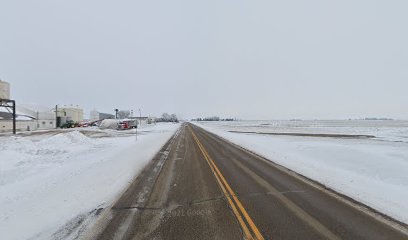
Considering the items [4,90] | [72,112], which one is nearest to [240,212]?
[4,90]

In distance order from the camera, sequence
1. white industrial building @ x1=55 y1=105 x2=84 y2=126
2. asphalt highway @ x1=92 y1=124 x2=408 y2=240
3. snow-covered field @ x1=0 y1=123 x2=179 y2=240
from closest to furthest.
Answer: asphalt highway @ x1=92 y1=124 x2=408 y2=240 < snow-covered field @ x1=0 y1=123 x2=179 y2=240 < white industrial building @ x1=55 y1=105 x2=84 y2=126

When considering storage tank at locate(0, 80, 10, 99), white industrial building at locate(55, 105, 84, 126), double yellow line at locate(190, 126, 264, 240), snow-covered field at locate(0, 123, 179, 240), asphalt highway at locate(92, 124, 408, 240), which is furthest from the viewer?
white industrial building at locate(55, 105, 84, 126)

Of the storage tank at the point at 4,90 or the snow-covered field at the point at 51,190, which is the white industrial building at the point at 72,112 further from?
the snow-covered field at the point at 51,190

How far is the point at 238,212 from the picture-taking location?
612 centimetres

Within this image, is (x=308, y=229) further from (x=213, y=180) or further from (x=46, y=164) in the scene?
(x=46, y=164)

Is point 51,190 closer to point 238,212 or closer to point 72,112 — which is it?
point 238,212

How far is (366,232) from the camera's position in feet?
16.6

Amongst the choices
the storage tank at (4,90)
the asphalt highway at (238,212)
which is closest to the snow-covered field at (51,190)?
the asphalt highway at (238,212)

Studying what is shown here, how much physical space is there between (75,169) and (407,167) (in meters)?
15.7

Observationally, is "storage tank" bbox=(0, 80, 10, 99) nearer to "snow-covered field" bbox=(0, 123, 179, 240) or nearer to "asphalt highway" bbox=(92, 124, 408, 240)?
"snow-covered field" bbox=(0, 123, 179, 240)

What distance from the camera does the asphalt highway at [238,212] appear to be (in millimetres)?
5031

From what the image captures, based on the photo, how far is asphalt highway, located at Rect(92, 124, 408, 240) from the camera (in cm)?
503

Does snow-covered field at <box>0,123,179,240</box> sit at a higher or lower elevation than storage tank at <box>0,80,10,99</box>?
lower

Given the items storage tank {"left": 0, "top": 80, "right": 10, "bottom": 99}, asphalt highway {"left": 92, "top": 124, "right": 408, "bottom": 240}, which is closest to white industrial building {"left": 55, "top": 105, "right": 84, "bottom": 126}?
storage tank {"left": 0, "top": 80, "right": 10, "bottom": 99}
